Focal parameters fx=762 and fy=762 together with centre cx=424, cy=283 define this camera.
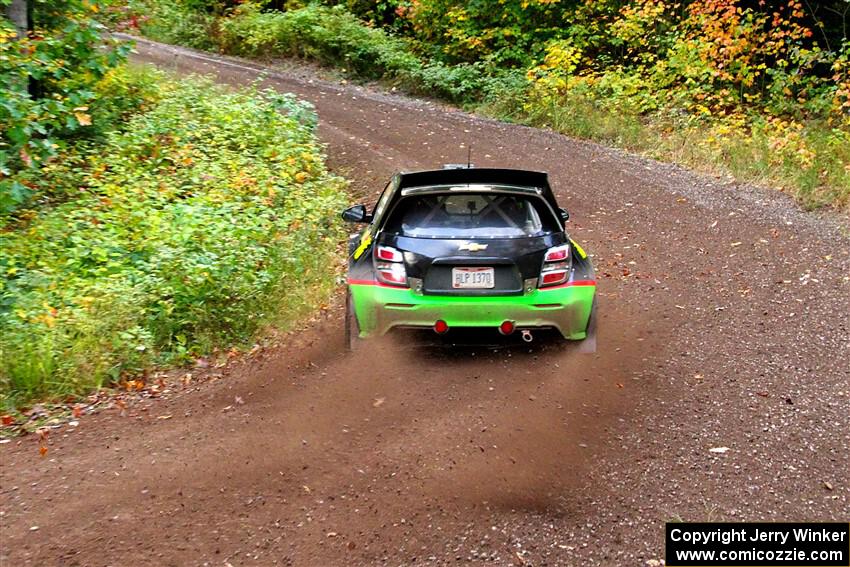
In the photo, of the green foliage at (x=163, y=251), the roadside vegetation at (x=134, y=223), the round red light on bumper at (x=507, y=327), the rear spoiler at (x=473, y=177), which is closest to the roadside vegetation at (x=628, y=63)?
the roadside vegetation at (x=134, y=223)

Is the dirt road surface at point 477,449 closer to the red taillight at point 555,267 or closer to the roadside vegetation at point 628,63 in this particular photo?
the red taillight at point 555,267

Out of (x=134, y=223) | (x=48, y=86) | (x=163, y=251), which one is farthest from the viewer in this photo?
(x=48, y=86)

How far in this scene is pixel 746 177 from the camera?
13.3m

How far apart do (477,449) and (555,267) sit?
5.44 feet

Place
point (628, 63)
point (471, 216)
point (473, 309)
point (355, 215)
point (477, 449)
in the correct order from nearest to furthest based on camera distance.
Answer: point (477, 449)
point (473, 309)
point (471, 216)
point (355, 215)
point (628, 63)

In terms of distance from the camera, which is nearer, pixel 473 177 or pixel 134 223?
pixel 473 177

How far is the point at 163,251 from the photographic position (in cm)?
825

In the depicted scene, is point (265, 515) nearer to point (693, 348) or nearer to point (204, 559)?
point (204, 559)

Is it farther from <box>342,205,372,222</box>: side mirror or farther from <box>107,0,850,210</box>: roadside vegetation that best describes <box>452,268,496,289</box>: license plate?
<box>107,0,850,210</box>: roadside vegetation

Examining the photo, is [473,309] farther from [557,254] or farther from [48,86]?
[48,86]

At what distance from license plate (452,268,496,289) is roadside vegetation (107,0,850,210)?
8.13 metres

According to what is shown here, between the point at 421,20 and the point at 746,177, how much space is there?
41.9ft

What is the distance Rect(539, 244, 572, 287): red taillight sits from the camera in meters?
5.96

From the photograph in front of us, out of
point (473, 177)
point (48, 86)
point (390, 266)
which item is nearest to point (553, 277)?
point (473, 177)
